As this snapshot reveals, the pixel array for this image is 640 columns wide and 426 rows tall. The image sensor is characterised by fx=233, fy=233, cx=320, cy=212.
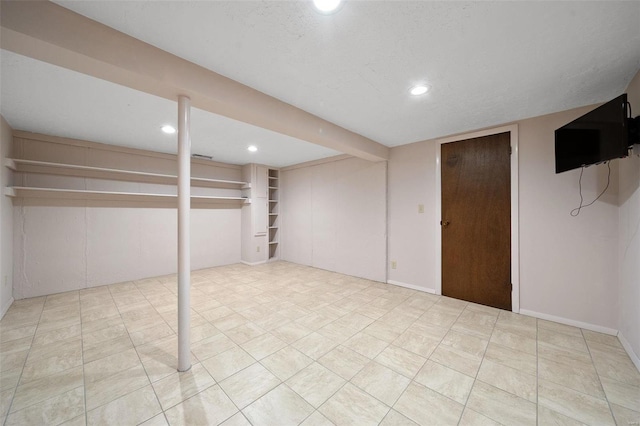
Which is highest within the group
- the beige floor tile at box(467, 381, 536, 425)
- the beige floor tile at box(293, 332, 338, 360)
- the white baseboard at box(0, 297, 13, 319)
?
the white baseboard at box(0, 297, 13, 319)

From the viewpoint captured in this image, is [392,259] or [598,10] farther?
[392,259]

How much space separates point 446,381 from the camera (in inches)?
67.7

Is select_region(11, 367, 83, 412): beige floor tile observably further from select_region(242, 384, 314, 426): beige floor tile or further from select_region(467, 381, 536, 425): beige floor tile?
select_region(467, 381, 536, 425): beige floor tile

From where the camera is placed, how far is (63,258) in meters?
3.54

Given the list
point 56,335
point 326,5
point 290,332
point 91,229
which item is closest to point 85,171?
point 91,229

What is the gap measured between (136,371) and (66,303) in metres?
2.35

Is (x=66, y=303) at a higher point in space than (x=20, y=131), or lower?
lower

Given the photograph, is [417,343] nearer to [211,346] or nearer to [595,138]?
[211,346]

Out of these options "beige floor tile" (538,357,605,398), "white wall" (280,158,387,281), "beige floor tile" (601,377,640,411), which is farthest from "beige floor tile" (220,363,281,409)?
"white wall" (280,158,387,281)

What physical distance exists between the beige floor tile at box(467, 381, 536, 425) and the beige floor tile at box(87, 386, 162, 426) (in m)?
2.04

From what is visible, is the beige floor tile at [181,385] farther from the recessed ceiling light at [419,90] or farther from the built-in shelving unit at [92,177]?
the built-in shelving unit at [92,177]

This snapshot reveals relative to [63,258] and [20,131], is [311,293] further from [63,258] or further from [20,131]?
[20,131]

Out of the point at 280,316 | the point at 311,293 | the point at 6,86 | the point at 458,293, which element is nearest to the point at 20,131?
the point at 6,86

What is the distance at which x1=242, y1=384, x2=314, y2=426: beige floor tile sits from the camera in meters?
1.40
